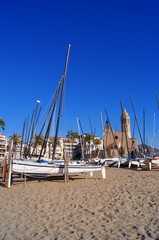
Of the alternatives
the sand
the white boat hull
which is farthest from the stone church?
the sand

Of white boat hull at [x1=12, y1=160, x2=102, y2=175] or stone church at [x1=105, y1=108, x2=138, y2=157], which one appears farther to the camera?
stone church at [x1=105, y1=108, x2=138, y2=157]

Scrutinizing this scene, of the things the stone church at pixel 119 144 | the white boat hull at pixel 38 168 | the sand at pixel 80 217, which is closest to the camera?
the sand at pixel 80 217

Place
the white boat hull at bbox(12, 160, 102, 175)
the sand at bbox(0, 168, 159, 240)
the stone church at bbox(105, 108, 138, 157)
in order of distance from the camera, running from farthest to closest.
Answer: the stone church at bbox(105, 108, 138, 157) < the white boat hull at bbox(12, 160, 102, 175) < the sand at bbox(0, 168, 159, 240)

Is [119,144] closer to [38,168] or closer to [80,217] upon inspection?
[38,168]

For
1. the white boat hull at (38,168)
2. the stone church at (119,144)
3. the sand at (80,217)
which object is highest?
the stone church at (119,144)

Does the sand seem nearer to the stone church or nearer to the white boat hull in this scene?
the white boat hull

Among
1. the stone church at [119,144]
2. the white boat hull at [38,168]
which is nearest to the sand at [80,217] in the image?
the white boat hull at [38,168]

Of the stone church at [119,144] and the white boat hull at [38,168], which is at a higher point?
the stone church at [119,144]

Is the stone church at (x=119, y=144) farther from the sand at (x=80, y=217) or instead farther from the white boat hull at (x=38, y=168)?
the sand at (x=80, y=217)

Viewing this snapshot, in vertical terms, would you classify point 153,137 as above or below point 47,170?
above

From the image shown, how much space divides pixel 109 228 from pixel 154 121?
37958mm

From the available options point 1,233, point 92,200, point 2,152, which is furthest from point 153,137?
point 2,152

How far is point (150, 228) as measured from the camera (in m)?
5.66

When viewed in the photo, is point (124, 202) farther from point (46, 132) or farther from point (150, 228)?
point (46, 132)
